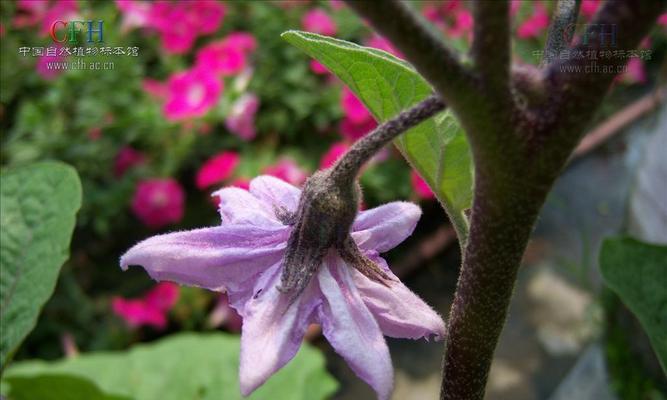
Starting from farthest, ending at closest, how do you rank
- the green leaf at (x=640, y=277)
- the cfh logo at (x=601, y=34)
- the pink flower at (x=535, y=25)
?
1. the pink flower at (x=535, y=25)
2. the green leaf at (x=640, y=277)
3. the cfh logo at (x=601, y=34)

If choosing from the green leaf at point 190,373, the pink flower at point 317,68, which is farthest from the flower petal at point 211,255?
the pink flower at point 317,68

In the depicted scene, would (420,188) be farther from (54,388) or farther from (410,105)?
(410,105)

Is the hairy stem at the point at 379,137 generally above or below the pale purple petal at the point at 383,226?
above

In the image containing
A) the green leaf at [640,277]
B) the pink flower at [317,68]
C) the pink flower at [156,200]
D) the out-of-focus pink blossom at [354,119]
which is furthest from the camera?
the pink flower at [317,68]

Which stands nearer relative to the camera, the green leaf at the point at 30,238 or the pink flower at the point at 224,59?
the green leaf at the point at 30,238

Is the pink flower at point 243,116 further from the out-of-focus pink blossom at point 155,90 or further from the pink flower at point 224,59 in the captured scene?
the out-of-focus pink blossom at point 155,90

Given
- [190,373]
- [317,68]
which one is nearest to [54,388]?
[190,373]

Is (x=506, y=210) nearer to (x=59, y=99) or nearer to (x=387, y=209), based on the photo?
(x=387, y=209)
